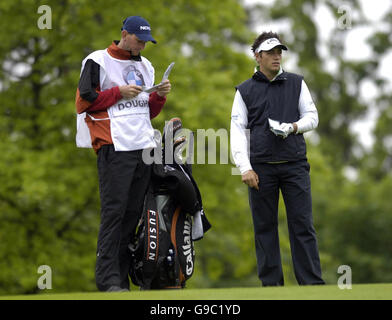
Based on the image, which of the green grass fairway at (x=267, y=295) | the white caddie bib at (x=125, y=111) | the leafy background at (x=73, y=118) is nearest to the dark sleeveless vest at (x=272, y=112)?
the white caddie bib at (x=125, y=111)

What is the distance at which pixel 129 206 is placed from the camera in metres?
5.59

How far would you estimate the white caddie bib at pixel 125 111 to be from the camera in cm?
544

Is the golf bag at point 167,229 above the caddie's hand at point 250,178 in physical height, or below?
below

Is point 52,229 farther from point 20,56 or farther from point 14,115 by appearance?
point 20,56

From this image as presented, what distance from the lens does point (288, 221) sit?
5.62 meters

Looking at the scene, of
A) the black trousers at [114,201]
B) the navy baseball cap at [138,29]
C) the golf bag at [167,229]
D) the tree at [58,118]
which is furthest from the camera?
the tree at [58,118]

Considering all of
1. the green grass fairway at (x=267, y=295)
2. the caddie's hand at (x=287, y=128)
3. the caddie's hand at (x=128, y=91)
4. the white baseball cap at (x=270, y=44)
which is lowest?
the green grass fairway at (x=267, y=295)

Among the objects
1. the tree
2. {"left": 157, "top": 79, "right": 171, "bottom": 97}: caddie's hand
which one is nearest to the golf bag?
{"left": 157, "top": 79, "right": 171, "bottom": 97}: caddie's hand

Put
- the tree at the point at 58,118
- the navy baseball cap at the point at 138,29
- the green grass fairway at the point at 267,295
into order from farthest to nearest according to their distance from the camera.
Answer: the tree at the point at 58,118 < the navy baseball cap at the point at 138,29 < the green grass fairway at the point at 267,295

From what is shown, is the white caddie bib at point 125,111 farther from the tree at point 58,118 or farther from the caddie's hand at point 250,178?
the tree at point 58,118

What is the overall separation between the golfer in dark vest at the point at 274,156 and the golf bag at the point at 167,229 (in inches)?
20.7

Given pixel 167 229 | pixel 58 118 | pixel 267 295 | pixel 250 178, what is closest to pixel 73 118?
Answer: pixel 58 118

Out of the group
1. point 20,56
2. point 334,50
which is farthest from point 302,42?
point 20,56

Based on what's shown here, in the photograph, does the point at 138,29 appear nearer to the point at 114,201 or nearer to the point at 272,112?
the point at 272,112
